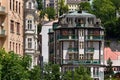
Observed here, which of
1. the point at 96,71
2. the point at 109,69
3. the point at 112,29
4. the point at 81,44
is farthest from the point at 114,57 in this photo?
the point at 96,71

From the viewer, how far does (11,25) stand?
3209 inches

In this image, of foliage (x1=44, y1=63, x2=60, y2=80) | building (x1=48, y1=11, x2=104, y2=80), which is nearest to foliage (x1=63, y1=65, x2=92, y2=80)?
foliage (x1=44, y1=63, x2=60, y2=80)

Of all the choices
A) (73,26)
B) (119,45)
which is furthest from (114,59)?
(73,26)

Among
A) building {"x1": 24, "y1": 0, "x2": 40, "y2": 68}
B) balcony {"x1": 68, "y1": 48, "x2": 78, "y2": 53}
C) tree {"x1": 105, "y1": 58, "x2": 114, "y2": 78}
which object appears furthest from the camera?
tree {"x1": 105, "y1": 58, "x2": 114, "y2": 78}

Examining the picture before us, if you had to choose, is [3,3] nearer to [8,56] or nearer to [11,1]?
[11,1]

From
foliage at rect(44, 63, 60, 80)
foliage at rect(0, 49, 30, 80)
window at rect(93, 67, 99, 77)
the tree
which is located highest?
foliage at rect(0, 49, 30, 80)

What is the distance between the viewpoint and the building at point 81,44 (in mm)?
144250

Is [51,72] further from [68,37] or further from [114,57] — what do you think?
[114,57]

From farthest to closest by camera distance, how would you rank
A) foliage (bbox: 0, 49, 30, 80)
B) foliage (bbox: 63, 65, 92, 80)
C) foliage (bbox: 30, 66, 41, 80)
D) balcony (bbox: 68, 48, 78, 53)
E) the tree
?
1. the tree
2. balcony (bbox: 68, 48, 78, 53)
3. foliage (bbox: 63, 65, 92, 80)
4. foliage (bbox: 30, 66, 41, 80)
5. foliage (bbox: 0, 49, 30, 80)

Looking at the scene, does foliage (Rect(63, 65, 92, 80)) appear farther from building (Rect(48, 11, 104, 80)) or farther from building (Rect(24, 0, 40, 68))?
building (Rect(48, 11, 104, 80))

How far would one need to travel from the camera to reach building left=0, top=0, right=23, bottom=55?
259 feet

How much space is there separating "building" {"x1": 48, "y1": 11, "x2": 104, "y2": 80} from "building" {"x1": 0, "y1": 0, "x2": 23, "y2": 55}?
5670cm

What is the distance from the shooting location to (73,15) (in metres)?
152

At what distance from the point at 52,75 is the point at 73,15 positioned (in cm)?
7013
